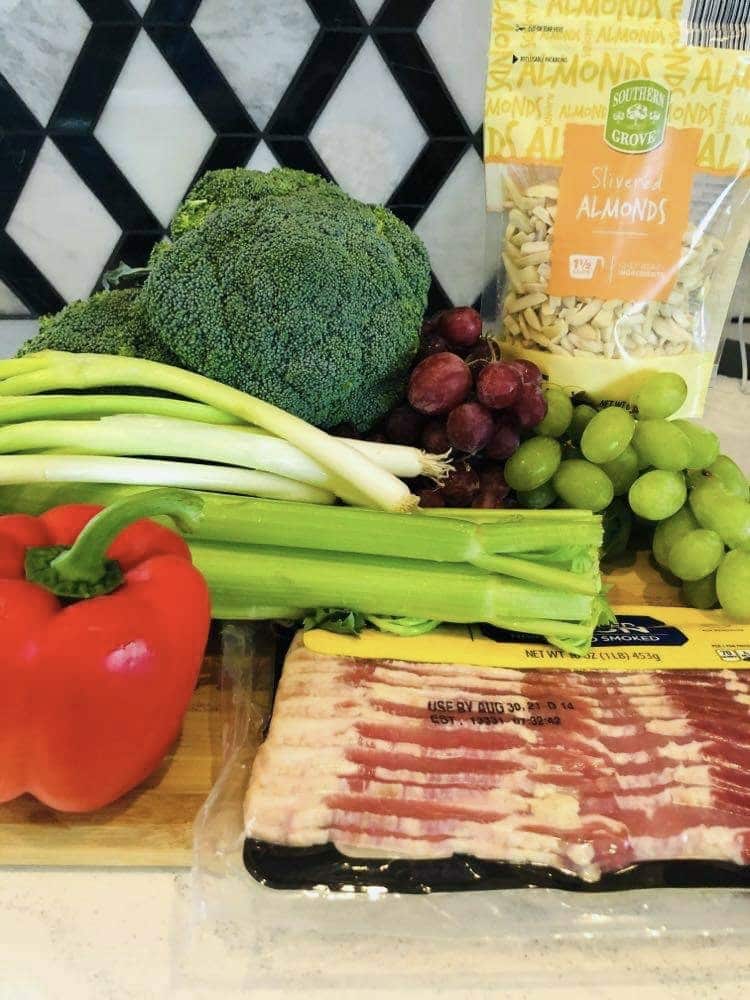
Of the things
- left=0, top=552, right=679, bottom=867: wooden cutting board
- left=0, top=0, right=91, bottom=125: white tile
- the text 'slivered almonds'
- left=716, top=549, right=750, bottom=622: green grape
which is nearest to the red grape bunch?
the text 'slivered almonds'

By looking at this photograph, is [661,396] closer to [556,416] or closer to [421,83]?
[556,416]

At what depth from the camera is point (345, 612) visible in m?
0.63

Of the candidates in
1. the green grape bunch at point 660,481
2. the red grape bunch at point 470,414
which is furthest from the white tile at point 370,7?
the green grape bunch at point 660,481

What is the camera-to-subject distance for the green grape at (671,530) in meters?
0.72

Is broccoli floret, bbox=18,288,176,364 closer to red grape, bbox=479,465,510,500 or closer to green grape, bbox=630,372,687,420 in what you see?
red grape, bbox=479,465,510,500

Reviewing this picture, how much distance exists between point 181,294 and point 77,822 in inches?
18.2

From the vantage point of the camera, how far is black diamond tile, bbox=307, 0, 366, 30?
971mm

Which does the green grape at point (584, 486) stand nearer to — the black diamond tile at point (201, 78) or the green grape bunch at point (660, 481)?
the green grape bunch at point (660, 481)

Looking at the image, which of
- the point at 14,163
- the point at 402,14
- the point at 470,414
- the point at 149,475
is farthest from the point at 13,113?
the point at 470,414

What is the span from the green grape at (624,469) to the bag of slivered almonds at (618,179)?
0.44 feet

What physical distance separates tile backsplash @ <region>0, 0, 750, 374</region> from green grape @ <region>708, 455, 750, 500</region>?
0.44 m

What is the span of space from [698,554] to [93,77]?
962 millimetres

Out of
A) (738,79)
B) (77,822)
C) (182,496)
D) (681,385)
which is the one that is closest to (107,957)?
(77,822)

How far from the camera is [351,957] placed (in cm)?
45
